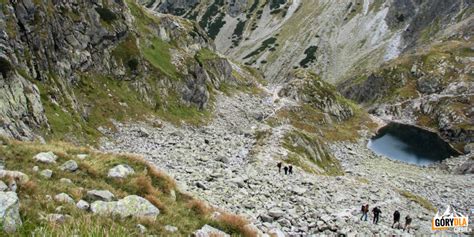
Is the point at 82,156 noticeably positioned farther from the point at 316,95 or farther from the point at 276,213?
the point at 316,95

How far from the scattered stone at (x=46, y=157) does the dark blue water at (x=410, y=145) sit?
95342 millimetres

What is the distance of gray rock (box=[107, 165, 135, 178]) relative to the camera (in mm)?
17147

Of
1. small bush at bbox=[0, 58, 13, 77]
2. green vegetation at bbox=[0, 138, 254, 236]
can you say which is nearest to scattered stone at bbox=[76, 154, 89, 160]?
green vegetation at bbox=[0, 138, 254, 236]

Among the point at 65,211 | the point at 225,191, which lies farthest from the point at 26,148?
the point at 225,191

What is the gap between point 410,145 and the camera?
391 feet

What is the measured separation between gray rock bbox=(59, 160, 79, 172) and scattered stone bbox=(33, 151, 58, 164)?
517 mm

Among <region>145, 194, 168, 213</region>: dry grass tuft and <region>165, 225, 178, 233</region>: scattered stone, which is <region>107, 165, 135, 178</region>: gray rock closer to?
<region>145, 194, 168, 213</region>: dry grass tuft

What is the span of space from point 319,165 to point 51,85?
125 feet

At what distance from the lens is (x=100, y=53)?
5825 centimetres

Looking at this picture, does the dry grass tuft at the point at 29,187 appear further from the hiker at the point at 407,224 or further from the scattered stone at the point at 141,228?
the hiker at the point at 407,224

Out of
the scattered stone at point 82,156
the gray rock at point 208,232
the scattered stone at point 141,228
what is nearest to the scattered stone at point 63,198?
the scattered stone at point 141,228

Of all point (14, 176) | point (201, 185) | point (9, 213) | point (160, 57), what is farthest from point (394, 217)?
point (160, 57)

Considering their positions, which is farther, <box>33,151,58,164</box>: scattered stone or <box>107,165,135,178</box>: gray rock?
<box>107,165,135,178</box>: gray rock

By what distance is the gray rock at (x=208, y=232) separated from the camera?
13522mm
